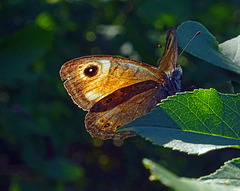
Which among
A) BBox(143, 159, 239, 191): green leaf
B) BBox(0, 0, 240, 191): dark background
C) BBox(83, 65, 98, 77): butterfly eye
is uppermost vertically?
BBox(143, 159, 239, 191): green leaf

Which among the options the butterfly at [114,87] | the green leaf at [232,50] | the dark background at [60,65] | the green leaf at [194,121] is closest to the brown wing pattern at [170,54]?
the butterfly at [114,87]

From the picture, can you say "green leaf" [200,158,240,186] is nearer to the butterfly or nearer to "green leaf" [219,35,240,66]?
"green leaf" [219,35,240,66]

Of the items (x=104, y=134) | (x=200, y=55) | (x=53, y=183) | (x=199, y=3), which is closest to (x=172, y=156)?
(x=53, y=183)

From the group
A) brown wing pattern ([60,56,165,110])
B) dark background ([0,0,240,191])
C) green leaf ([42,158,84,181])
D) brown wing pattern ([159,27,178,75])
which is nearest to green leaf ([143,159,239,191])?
brown wing pattern ([159,27,178,75])

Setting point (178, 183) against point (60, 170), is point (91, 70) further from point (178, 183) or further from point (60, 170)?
point (60, 170)

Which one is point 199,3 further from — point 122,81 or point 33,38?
point 122,81

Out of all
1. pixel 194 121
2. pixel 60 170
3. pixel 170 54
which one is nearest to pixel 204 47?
pixel 170 54

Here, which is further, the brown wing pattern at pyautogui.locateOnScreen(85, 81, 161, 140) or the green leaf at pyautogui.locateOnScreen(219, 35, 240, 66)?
the brown wing pattern at pyautogui.locateOnScreen(85, 81, 161, 140)
